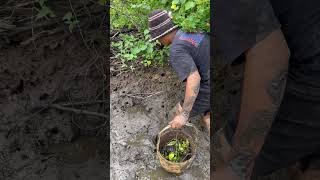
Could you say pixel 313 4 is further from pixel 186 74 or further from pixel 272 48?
pixel 186 74

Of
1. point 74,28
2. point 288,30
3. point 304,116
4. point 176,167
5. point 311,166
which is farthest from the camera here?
point 74,28

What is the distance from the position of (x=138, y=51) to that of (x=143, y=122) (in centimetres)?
76

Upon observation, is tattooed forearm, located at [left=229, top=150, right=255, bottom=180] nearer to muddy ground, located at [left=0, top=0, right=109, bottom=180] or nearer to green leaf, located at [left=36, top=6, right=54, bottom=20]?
muddy ground, located at [left=0, top=0, right=109, bottom=180]

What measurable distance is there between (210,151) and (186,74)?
0.63 m

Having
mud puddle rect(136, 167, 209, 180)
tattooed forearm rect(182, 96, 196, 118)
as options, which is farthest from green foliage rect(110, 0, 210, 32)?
mud puddle rect(136, 167, 209, 180)

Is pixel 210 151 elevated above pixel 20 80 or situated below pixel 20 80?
below

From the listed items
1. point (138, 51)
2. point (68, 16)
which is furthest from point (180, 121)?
point (68, 16)

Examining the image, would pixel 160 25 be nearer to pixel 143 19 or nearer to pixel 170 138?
pixel 170 138

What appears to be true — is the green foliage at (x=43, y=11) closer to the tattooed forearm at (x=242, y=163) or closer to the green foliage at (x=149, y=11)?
the green foliage at (x=149, y=11)

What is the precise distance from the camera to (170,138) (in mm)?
3250

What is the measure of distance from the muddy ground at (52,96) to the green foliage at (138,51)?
0.22 meters

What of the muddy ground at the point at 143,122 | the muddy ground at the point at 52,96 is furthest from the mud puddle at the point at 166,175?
the muddy ground at the point at 52,96

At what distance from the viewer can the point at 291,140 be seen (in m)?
1.76

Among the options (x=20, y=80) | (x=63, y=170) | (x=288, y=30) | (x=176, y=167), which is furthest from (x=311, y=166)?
(x=20, y=80)
